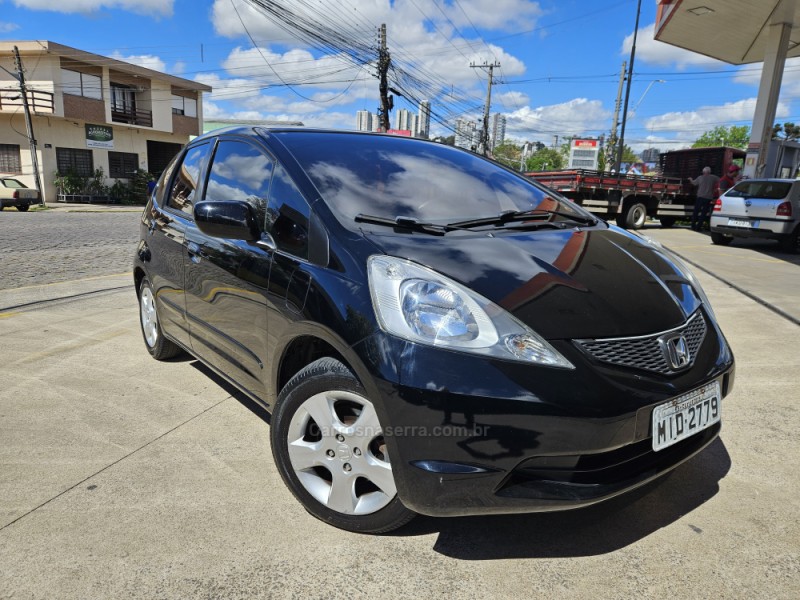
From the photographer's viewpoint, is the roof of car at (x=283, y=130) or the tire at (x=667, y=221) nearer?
the roof of car at (x=283, y=130)

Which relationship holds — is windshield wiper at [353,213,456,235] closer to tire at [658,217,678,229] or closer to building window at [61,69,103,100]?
tire at [658,217,678,229]

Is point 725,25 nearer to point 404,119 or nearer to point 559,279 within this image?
point 559,279

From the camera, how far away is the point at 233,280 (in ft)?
8.68

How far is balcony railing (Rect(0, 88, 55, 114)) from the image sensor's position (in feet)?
90.5

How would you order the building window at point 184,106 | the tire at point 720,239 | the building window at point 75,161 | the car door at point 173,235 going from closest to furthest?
the car door at point 173,235 → the tire at point 720,239 → the building window at point 75,161 → the building window at point 184,106

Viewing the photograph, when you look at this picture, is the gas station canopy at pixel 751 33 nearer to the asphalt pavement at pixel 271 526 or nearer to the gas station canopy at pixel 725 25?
the gas station canopy at pixel 725 25

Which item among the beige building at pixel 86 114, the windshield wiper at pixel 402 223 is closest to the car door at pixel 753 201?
the windshield wiper at pixel 402 223

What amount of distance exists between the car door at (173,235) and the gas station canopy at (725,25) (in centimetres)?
1340

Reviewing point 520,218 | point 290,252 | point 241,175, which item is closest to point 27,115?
point 241,175

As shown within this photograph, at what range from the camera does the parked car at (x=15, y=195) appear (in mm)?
22892

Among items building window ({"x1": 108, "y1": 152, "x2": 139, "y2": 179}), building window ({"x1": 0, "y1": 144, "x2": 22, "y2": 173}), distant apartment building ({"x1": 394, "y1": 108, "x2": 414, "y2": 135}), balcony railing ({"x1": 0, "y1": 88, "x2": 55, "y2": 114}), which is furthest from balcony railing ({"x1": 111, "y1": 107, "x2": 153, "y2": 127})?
distant apartment building ({"x1": 394, "y1": 108, "x2": 414, "y2": 135})

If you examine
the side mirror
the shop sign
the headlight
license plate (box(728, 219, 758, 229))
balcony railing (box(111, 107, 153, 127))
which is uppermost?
balcony railing (box(111, 107, 153, 127))

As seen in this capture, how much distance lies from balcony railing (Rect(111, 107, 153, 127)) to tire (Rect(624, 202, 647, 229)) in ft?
93.2

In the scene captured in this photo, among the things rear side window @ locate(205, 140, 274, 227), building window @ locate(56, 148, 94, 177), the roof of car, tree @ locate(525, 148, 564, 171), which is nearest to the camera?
rear side window @ locate(205, 140, 274, 227)
